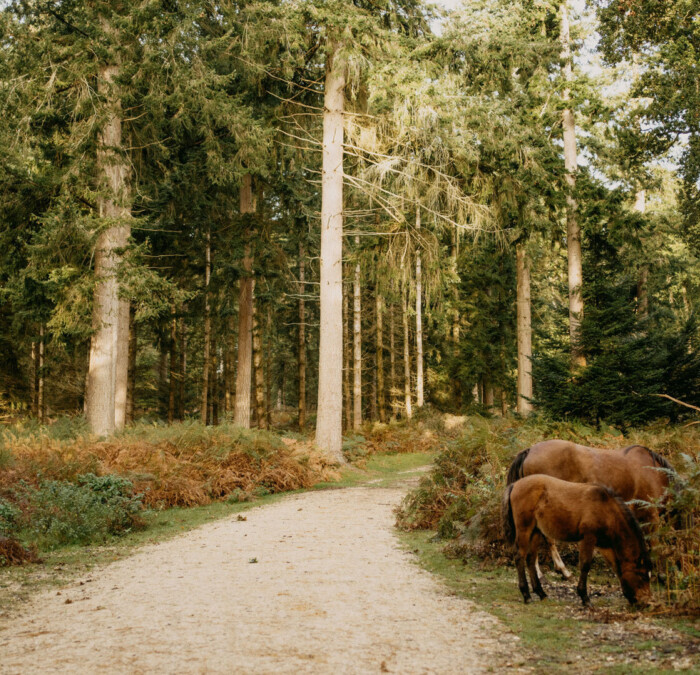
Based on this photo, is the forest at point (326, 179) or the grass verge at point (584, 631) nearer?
the grass verge at point (584, 631)

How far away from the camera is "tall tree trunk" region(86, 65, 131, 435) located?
15.5 meters

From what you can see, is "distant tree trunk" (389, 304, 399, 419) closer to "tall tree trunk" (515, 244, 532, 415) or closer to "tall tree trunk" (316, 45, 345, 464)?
"tall tree trunk" (515, 244, 532, 415)

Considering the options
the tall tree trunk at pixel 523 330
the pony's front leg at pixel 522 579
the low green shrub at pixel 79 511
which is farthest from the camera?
the tall tree trunk at pixel 523 330

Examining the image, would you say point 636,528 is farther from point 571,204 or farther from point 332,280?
point 571,204

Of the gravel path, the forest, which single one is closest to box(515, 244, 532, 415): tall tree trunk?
the forest

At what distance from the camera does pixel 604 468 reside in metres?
6.26

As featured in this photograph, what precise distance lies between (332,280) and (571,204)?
25.5 ft

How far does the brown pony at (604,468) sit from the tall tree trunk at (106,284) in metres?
11.9

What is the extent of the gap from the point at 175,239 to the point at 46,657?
20.8 metres

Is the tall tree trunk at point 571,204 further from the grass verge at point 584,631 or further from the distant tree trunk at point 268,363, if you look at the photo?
the distant tree trunk at point 268,363

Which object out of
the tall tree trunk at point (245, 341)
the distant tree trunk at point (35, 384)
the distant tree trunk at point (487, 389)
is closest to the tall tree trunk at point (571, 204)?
the tall tree trunk at point (245, 341)

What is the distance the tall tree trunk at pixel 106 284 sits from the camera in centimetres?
1554

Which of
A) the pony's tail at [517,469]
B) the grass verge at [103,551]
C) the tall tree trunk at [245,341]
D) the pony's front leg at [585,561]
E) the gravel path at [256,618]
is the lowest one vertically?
the grass verge at [103,551]

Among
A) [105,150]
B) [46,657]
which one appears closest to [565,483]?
[46,657]
